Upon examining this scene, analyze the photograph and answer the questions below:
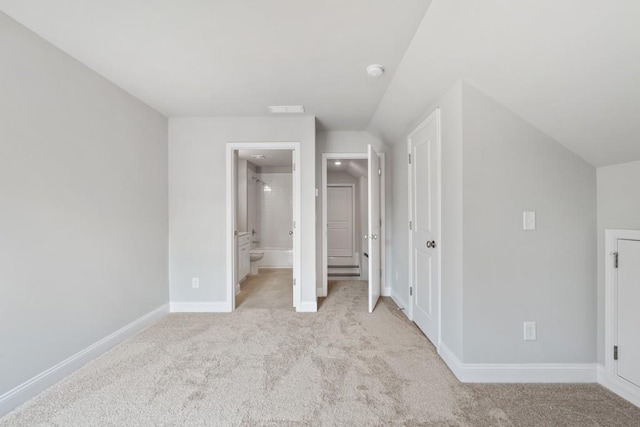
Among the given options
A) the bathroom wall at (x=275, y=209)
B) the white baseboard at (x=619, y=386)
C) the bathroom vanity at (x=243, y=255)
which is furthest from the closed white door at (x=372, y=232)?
the bathroom wall at (x=275, y=209)

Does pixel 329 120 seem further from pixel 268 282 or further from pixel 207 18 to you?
pixel 268 282

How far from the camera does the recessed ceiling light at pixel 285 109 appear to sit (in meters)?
2.83

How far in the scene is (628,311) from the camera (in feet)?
5.50

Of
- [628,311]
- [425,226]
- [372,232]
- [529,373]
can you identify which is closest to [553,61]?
[425,226]

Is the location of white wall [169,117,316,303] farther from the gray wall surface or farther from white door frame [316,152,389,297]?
the gray wall surface

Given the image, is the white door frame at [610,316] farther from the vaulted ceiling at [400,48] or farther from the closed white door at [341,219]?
the closed white door at [341,219]

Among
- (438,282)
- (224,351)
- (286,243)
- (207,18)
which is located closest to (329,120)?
(207,18)

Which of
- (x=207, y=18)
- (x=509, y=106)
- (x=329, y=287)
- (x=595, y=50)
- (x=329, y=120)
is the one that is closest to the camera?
(x=595, y=50)

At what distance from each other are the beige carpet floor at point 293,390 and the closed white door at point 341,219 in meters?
3.91

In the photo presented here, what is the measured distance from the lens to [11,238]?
63.4 inches

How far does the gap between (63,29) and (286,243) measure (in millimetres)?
5038

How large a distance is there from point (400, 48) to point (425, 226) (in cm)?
149

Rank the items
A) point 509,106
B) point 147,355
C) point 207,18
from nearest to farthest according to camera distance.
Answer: point 207,18 < point 509,106 < point 147,355

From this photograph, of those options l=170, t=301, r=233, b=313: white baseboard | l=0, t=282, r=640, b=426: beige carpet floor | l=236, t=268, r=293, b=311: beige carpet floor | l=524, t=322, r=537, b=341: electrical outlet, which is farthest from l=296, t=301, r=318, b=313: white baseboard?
l=524, t=322, r=537, b=341: electrical outlet
